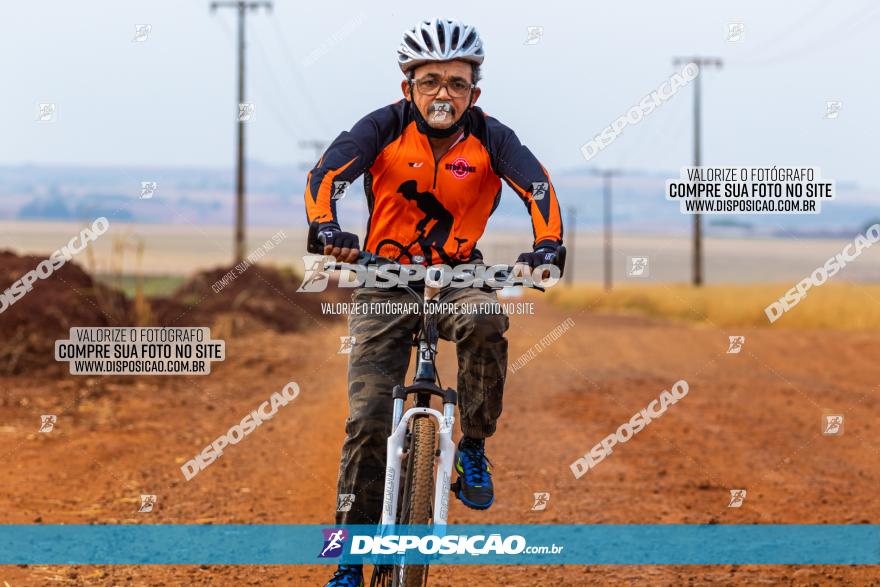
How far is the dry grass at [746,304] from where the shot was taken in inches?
1270

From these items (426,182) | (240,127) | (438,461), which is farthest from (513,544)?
(240,127)

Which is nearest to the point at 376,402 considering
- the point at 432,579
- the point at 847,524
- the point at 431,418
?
the point at 431,418

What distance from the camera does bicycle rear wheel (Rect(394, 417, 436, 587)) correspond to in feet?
16.6

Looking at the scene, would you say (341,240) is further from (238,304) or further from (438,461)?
(238,304)

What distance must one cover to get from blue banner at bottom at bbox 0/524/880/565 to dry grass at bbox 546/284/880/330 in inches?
787

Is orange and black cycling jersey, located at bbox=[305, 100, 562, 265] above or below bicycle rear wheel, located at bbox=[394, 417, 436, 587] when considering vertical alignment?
above

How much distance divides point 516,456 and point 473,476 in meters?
5.63

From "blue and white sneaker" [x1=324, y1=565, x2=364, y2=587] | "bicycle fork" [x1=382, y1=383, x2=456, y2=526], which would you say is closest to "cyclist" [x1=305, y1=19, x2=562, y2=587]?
"blue and white sneaker" [x1=324, y1=565, x2=364, y2=587]

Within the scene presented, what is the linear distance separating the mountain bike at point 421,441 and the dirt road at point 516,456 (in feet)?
5.79

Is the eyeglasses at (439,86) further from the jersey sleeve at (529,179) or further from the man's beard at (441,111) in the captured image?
the jersey sleeve at (529,179)

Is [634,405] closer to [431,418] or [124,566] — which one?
[124,566]

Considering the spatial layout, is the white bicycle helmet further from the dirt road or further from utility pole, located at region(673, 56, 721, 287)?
utility pole, located at region(673, 56, 721, 287)

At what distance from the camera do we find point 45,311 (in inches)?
642

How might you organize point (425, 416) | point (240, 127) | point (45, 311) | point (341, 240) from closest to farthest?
point (341, 240) → point (425, 416) → point (45, 311) → point (240, 127)
